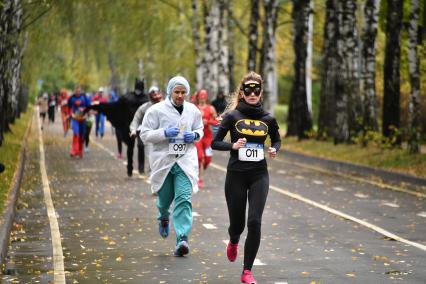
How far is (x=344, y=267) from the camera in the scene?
1183 cm

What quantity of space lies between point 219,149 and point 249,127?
37cm

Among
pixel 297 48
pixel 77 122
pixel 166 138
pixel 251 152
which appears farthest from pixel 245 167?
pixel 297 48

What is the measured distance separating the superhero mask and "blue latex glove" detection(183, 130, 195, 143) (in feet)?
6.70

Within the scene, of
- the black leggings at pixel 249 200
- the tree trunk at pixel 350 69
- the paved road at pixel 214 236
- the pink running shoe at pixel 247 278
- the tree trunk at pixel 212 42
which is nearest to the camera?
the pink running shoe at pixel 247 278

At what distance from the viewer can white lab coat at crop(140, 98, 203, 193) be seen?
13172mm

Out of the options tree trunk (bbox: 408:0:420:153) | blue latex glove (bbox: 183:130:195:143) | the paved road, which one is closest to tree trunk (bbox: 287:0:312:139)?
tree trunk (bbox: 408:0:420:153)

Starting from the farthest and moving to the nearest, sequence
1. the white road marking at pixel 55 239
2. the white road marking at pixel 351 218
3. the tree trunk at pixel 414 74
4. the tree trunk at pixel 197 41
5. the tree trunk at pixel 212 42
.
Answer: the tree trunk at pixel 197 41 → the tree trunk at pixel 212 42 → the tree trunk at pixel 414 74 → the white road marking at pixel 351 218 → the white road marking at pixel 55 239

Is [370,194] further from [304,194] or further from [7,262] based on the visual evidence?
[7,262]

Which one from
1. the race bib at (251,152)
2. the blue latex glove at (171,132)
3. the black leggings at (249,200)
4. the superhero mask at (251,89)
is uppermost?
the superhero mask at (251,89)

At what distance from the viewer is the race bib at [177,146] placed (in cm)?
1320

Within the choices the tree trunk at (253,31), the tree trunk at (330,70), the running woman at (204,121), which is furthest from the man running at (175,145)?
the tree trunk at (253,31)

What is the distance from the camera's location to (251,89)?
1102 cm

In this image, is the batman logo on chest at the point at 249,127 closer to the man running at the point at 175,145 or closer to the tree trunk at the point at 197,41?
the man running at the point at 175,145

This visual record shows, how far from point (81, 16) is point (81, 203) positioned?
1048 inches
